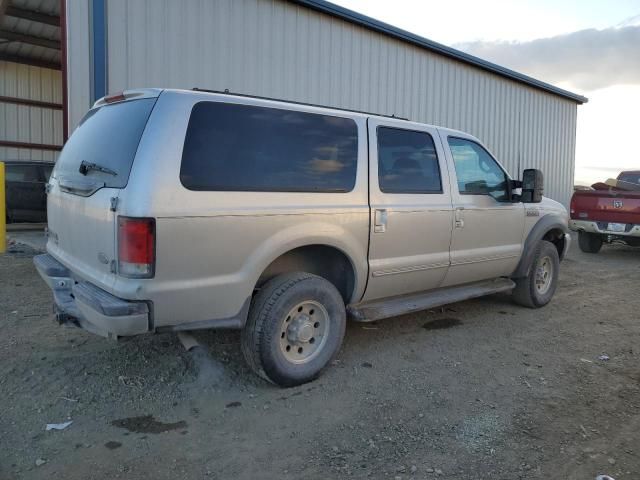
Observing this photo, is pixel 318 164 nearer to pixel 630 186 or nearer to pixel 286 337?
pixel 286 337

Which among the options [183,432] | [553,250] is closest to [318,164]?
[183,432]

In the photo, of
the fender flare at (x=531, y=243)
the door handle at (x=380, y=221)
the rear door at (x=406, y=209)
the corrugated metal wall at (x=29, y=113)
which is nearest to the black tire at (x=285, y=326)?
the rear door at (x=406, y=209)

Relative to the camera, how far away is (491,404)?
3814mm

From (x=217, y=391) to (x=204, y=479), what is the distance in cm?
109

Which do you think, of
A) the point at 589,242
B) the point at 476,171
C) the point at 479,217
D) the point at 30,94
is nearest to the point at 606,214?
the point at 589,242

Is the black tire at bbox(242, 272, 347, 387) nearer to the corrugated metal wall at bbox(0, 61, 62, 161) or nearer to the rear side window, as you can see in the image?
the rear side window

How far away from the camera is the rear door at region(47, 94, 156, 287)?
336 cm

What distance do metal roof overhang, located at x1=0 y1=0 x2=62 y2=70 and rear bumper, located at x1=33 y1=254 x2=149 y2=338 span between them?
1096 centimetres

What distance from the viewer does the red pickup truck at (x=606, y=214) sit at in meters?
10.9

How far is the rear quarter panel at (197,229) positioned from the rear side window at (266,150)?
0.07 metres

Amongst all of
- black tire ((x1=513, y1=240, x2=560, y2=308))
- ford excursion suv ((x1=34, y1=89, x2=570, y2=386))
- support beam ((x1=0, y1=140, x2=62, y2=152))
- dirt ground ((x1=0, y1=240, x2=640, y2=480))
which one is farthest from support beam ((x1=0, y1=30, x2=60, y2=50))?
black tire ((x1=513, y1=240, x2=560, y2=308))

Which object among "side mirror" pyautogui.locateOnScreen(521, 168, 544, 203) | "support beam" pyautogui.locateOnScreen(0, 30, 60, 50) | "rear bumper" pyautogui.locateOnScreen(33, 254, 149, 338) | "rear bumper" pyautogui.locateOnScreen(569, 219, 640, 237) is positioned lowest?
"rear bumper" pyautogui.locateOnScreen(33, 254, 149, 338)

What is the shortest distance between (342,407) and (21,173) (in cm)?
1176

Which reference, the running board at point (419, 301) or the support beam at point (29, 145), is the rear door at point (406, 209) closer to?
the running board at point (419, 301)
